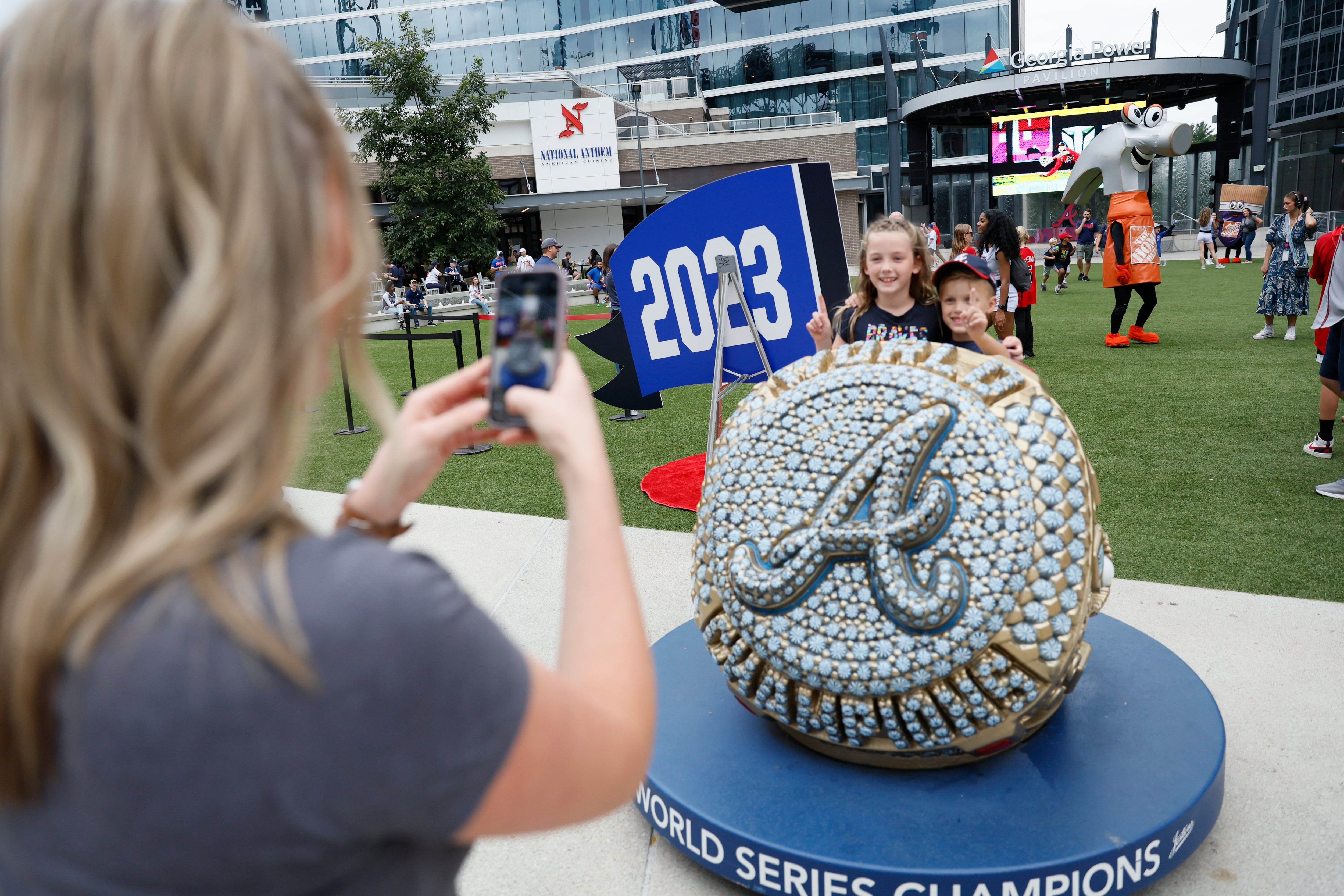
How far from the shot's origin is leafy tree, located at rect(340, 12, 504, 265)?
27297 millimetres

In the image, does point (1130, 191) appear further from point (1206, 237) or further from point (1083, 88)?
point (1083, 88)

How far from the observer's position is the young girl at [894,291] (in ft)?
11.7

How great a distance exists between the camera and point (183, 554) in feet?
2.06

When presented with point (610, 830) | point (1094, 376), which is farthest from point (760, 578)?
point (1094, 376)

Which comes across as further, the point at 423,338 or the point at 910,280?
the point at 423,338

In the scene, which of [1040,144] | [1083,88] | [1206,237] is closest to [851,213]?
[1040,144]

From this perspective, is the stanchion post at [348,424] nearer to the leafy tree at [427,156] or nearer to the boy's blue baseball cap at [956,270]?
the boy's blue baseball cap at [956,270]

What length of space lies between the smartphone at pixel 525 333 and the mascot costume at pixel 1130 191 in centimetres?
977

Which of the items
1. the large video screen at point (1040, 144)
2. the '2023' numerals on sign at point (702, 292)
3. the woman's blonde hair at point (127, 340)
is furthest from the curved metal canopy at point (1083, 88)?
the woman's blonde hair at point (127, 340)

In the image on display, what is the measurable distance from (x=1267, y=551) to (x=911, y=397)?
2928 millimetres

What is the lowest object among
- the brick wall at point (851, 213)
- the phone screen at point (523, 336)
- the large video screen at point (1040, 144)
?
the phone screen at point (523, 336)

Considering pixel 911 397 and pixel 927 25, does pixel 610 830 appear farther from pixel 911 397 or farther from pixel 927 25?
pixel 927 25

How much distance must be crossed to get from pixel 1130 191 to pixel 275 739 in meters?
11.4

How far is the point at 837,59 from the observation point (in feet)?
146
